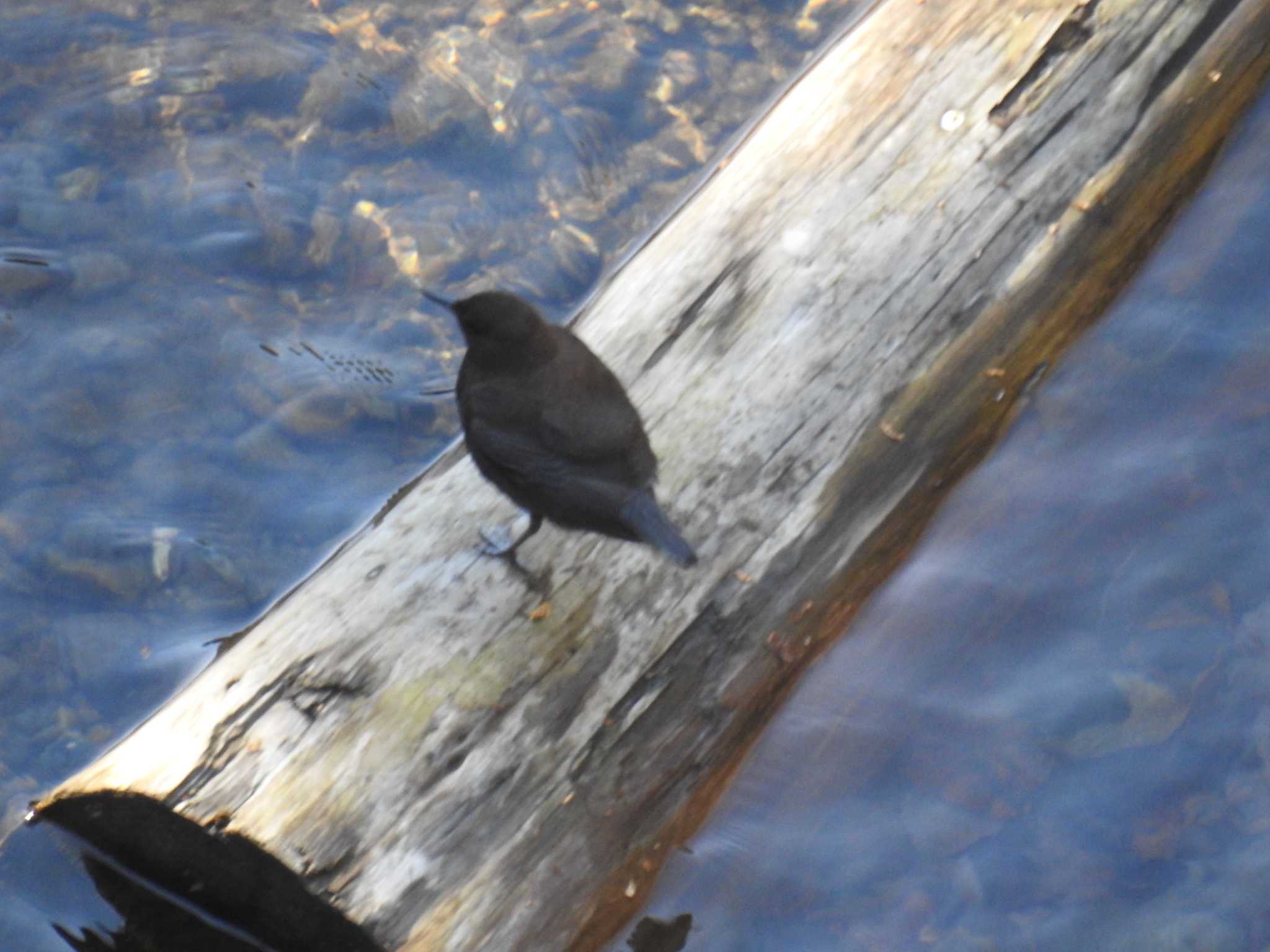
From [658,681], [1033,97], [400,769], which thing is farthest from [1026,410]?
[400,769]

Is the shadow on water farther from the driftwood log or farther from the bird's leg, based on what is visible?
the bird's leg

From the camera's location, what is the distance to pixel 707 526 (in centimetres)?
357

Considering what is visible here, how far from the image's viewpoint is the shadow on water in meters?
4.65

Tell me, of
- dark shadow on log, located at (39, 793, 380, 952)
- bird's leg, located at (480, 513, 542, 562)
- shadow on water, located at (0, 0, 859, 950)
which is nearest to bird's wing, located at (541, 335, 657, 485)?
bird's leg, located at (480, 513, 542, 562)

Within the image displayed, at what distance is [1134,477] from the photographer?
177 inches

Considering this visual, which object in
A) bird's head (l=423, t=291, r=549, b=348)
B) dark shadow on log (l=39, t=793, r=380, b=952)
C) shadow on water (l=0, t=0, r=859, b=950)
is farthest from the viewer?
shadow on water (l=0, t=0, r=859, b=950)

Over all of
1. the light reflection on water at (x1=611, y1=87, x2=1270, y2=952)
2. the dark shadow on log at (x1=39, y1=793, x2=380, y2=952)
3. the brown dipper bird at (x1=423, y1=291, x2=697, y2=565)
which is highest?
the brown dipper bird at (x1=423, y1=291, x2=697, y2=565)

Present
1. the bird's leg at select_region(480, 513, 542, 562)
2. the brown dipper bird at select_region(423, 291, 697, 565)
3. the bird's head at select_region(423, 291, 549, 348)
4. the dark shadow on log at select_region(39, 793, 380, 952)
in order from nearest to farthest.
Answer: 1. the dark shadow on log at select_region(39, 793, 380, 952)
2. the brown dipper bird at select_region(423, 291, 697, 565)
3. the bird's leg at select_region(480, 513, 542, 562)
4. the bird's head at select_region(423, 291, 549, 348)

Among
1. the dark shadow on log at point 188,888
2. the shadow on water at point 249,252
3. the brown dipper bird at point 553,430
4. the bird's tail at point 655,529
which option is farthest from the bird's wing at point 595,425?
the shadow on water at point 249,252

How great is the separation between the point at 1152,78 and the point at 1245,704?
2114mm

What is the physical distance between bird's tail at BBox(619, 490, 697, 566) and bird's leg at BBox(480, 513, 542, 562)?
38 centimetres

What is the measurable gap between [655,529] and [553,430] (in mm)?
491

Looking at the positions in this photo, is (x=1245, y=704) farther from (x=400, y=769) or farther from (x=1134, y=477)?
(x=400, y=769)

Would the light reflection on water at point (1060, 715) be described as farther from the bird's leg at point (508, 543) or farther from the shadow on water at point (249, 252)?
the shadow on water at point (249, 252)
